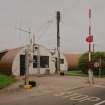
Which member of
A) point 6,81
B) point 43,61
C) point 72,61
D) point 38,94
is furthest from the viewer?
point 72,61

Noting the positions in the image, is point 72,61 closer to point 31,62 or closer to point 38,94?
point 31,62

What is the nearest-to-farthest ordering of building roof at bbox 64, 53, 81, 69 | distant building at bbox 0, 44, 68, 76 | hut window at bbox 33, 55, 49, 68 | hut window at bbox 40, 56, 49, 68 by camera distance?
distant building at bbox 0, 44, 68, 76 < hut window at bbox 33, 55, 49, 68 < hut window at bbox 40, 56, 49, 68 < building roof at bbox 64, 53, 81, 69

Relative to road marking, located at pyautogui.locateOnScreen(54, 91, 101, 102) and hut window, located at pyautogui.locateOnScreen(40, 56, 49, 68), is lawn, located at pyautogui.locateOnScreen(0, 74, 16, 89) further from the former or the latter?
hut window, located at pyautogui.locateOnScreen(40, 56, 49, 68)

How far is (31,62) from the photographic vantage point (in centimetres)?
4309

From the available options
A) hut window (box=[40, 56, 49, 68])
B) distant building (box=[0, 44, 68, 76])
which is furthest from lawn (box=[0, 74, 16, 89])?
hut window (box=[40, 56, 49, 68])

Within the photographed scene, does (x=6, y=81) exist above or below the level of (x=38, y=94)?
above

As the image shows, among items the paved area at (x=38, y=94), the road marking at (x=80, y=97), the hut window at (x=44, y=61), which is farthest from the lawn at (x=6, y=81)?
the hut window at (x=44, y=61)

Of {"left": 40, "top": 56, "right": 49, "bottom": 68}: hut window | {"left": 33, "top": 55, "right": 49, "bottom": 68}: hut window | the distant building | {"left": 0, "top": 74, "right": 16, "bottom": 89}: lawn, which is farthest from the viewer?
{"left": 40, "top": 56, "right": 49, "bottom": 68}: hut window

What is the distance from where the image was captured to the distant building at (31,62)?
42969mm

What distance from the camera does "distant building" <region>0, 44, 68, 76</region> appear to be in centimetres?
4297

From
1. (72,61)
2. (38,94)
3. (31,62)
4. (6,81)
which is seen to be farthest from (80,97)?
(72,61)

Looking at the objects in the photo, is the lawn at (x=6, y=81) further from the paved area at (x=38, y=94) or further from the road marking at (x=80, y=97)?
the road marking at (x=80, y=97)

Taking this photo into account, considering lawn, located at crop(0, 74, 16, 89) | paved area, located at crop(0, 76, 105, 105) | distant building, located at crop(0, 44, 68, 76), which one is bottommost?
paved area, located at crop(0, 76, 105, 105)

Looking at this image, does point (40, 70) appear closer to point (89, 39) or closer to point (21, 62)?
point (21, 62)
